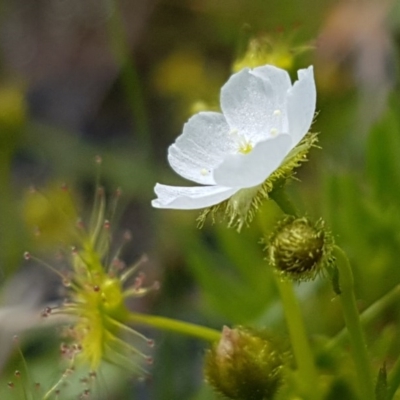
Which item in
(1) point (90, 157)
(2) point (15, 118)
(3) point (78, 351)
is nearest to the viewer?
(3) point (78, 351)

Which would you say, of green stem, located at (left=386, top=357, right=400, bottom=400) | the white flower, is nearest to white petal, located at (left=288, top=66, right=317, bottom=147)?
the white flower

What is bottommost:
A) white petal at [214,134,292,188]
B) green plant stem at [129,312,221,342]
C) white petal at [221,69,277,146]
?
green plant stem at [129,312,221,342]

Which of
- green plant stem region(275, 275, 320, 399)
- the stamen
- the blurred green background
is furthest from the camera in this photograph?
the blurred green background

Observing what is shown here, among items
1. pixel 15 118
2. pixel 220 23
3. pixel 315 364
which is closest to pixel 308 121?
pixel 315 364

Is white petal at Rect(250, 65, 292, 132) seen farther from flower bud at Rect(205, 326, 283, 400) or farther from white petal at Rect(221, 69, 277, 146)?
flower bud at Rect(205, 326, 283, 400)

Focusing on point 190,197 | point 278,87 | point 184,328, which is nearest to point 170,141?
point 184,328

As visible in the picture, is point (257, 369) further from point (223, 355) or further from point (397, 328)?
point (397, 328)

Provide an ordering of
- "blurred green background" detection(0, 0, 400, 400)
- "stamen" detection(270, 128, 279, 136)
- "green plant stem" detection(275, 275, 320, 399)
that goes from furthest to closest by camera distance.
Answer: "blurred green background" detection(0, 0, 400, 400) → "green plant stem" detection(275, 275, 320, 399) → "stamen" detection(270, 128, 279, 136)
